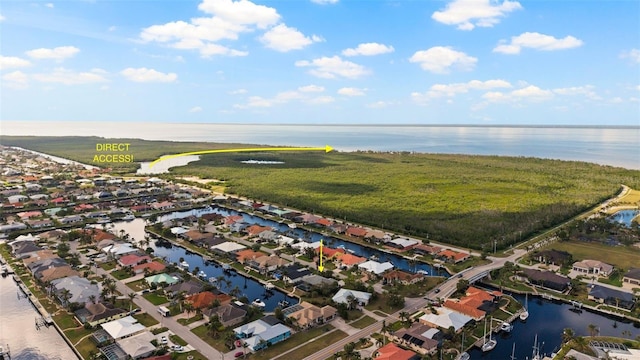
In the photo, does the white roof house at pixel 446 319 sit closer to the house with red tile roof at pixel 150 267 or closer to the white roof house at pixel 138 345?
the white roof house at pixel 138 345

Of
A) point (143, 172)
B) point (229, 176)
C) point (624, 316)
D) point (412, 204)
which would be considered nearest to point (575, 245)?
point (624, 316)

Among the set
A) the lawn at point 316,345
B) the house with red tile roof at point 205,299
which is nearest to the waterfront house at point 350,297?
the lawn at point 316,345

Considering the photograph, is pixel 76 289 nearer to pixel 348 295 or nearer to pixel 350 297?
pixel 348 295

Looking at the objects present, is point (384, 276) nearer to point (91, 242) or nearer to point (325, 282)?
point (325, 282)

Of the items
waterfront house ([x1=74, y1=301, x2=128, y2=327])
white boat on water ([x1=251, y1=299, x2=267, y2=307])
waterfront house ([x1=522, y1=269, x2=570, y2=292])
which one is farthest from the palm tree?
waterfront house ([x1=522, y1=269, x2=570, y2=292])

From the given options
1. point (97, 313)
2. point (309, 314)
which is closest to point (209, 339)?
point (309, 314)

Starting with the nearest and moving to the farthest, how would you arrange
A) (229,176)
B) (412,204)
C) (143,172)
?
(412,204), (229,176), (143,172)
